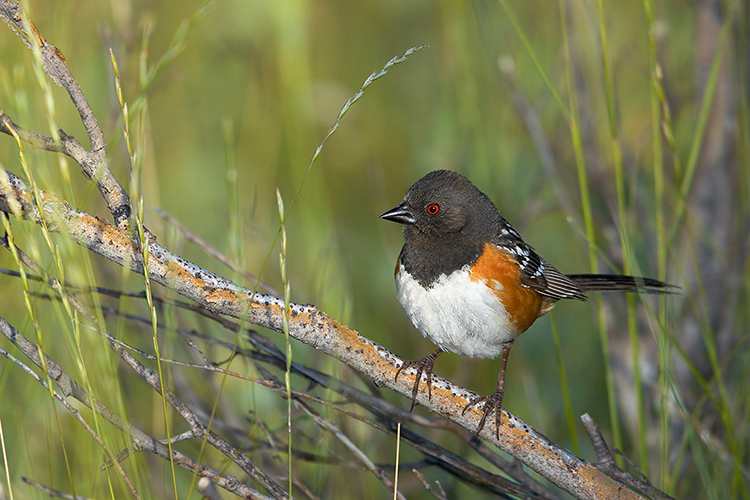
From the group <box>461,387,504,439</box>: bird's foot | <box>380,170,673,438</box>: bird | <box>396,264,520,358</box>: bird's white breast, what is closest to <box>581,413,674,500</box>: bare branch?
<box>461,387,504,439</box>: bird's foot

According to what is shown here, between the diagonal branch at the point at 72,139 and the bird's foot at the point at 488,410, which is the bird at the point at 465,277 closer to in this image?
the bird's foot at the point at 488,410

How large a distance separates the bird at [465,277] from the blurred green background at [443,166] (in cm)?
20

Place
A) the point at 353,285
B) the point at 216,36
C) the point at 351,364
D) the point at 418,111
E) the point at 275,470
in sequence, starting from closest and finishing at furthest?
the point at 351,364, the point at 275,470, the point at 353,285, the point at 216,36, the point at 418,111

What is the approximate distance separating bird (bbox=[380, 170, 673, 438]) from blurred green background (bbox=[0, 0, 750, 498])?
0.67ft

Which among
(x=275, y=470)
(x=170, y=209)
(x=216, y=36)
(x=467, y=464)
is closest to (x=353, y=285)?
(x=170, y=209)

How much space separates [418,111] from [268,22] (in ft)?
3.49

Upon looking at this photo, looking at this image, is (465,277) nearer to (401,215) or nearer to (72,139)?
(401,215)

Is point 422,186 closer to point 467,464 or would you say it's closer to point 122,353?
point 467,464

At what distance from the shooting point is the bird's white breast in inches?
80.2

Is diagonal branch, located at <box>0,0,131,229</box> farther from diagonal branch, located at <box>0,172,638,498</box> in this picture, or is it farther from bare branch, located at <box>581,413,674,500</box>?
bare branch, located at <box>581,413,674,500</box>

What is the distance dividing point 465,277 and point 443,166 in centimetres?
150

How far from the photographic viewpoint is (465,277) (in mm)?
2082

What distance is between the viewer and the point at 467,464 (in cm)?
156

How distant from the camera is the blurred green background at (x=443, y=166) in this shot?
224 centimetres
